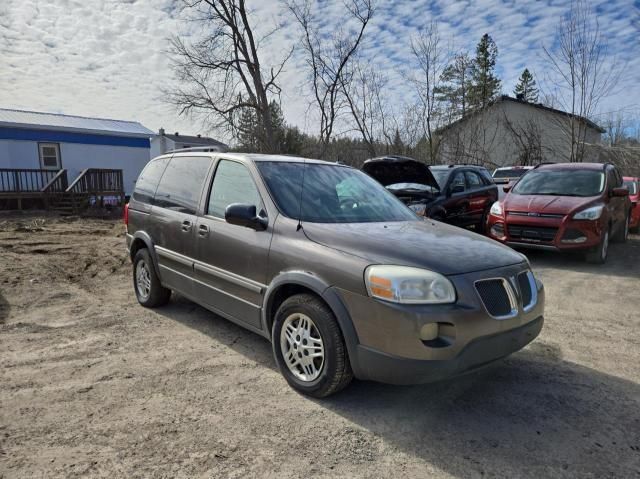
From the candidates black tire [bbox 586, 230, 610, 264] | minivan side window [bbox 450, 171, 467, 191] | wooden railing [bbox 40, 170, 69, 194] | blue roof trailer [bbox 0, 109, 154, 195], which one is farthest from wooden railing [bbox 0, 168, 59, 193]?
black tire [bbox 586, 230, 610, 264]

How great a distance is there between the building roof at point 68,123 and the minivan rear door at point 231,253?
64.3ft

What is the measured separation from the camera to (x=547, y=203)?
24.3 ft

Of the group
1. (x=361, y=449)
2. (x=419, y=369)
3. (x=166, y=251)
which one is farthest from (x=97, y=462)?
(x=166, y=251)

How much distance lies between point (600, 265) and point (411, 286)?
6.52 meters

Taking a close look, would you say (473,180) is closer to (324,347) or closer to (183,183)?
(183,183)

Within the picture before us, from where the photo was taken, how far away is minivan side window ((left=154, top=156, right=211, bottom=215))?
4223 millimetres

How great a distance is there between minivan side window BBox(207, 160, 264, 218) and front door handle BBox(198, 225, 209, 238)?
0.14 meters

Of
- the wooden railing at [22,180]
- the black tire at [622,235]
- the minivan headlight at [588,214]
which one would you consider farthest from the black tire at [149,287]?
the wooden railing at [22,180]

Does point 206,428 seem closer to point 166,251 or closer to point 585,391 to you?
point 166,251

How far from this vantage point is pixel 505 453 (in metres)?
2.46

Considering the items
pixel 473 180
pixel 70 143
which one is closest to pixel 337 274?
pixel 473 180

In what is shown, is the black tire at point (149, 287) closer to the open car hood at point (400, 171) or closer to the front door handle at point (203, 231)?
the front door handle at point (203, 231)

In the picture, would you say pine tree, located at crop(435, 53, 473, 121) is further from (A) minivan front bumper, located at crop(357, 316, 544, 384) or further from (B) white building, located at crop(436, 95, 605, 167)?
(A) minivan front bumper, located at crop(357, 316, 544, 384)

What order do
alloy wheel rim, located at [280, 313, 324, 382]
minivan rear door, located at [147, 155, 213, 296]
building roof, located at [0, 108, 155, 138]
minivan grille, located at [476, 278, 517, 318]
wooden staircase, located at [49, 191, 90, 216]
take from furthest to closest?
building roof, located at [0, 108, 155, 138] < wooden staircase, located at [49, 191, 90, 216] < minivan rear door, located at [147, 155, 213, 296] < alloy wheel rim, located at [280, 313, 324, 382] < minivan grille, located at [476, 278, 517, 318]
